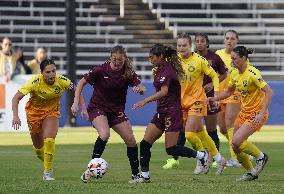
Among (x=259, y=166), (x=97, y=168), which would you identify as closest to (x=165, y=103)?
(x=97, y=168)

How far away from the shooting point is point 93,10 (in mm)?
38750

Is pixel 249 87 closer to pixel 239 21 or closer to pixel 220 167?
pixel 220 167

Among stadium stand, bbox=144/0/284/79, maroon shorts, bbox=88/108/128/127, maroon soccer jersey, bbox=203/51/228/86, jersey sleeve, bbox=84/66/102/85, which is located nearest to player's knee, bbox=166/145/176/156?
maroon shorts, bbox=88/108/128/127

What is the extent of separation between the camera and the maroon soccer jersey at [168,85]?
14477 mm

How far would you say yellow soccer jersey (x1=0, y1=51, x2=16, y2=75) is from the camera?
28.9 metres

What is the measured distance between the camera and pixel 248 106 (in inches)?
591

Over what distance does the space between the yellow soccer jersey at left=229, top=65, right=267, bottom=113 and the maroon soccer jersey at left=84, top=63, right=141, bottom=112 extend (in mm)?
1463

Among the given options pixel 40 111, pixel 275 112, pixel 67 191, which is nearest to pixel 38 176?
pixel 40 111

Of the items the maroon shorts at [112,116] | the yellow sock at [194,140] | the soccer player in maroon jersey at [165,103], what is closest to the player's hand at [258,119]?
the soccer player in maroon jersey at [165,103]

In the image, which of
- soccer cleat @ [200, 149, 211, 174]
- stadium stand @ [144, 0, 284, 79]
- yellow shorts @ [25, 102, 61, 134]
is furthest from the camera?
stadium stand @ [144, 0, 284, 79]

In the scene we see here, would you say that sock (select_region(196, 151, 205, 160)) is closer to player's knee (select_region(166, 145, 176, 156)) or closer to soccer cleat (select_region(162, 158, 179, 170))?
player's knee (select_region(166, 145, 176, 156))

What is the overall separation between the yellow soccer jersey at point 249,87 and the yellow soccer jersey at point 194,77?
1.43 metres

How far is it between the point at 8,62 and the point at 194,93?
1317 cm

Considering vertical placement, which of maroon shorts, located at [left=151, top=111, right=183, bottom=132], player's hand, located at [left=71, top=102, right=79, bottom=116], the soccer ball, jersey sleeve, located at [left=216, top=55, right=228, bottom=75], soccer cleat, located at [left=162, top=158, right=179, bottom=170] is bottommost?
soccer cleat, located at [left=162, top=158, right=179, bottom=170]
